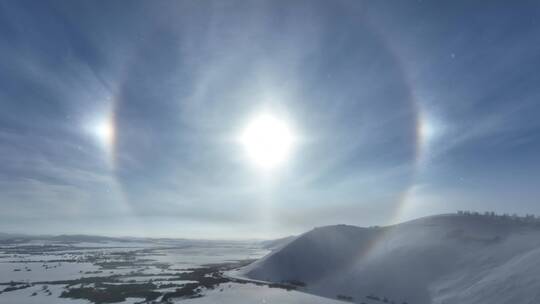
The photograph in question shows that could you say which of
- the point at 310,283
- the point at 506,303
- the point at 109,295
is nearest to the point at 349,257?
the point at 310,283

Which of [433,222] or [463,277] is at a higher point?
[433,222]

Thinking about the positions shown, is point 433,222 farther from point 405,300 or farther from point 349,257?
point 405,300

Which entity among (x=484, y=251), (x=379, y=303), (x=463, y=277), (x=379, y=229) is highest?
(x=379, y=229)

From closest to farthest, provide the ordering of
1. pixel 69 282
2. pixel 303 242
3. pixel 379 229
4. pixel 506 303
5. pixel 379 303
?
1. pixel 506 303
2. pixel 379 303
3. pixel 69 282
4. pixel 303 242
5. pixel 379 229

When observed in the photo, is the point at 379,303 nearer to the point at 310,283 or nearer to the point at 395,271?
the point at 395,271

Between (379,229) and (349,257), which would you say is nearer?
(349,257)

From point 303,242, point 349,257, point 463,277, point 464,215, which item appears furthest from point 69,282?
point 464,215

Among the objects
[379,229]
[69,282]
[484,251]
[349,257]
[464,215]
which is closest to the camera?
[484,251]
